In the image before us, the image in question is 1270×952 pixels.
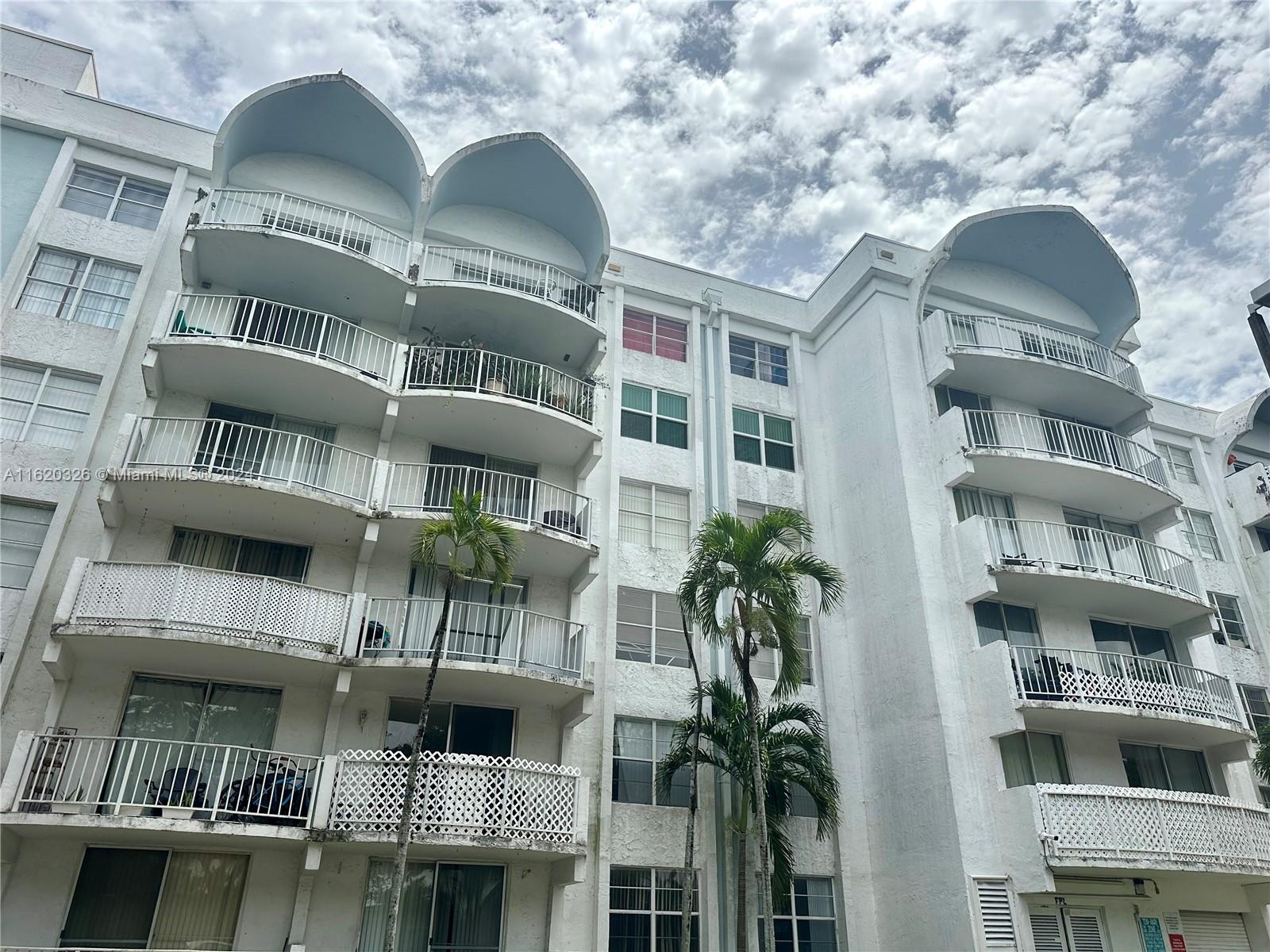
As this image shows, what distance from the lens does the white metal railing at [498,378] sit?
1941 centimetres

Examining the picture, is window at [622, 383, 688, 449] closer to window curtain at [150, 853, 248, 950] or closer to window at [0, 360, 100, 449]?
window at [0, 360, 100, 449]

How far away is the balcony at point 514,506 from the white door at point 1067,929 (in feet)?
39.5

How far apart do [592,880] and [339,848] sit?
5.12 metres

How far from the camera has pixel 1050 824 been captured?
17.0 m

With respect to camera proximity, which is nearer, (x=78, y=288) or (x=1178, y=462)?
(x=78, y=288)

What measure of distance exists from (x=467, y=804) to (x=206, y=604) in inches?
227

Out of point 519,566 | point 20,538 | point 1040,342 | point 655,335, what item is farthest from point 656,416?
point 20,538

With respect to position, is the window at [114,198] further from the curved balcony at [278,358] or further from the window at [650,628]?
the window at [650,628]

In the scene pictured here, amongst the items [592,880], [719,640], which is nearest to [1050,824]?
[719,640]

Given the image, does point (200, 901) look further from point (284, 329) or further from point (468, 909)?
point (284, 329)

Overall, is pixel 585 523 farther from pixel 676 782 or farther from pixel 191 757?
pixel 191 757

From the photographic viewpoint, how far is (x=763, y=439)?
24.5 meters

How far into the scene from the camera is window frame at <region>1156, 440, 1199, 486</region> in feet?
98.7

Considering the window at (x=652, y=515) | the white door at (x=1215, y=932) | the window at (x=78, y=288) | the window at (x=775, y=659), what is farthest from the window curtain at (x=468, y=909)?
the white door at (x=1215, y=932)
